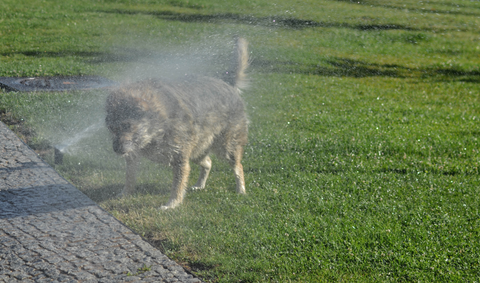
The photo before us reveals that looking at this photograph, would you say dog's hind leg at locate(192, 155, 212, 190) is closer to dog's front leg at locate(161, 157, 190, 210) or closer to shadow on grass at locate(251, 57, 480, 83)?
dog's front leg at locate(161, 157, 190, 210)

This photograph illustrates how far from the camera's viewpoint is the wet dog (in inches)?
194

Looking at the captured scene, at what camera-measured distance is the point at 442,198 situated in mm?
5922

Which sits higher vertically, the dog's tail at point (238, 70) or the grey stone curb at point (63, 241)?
the dog's tail at point (238, 70)

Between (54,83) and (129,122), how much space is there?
5.50m

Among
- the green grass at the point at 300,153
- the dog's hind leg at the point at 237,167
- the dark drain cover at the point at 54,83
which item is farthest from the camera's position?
the dark drain cover at the point at 54,83

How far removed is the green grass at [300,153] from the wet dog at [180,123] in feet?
1.23

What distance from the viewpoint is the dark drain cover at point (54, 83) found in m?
9.04

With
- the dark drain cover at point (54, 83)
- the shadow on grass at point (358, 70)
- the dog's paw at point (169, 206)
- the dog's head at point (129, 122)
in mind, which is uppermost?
the dog's head at point (129, 122)

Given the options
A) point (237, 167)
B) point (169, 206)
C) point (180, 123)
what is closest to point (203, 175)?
point (237, 167)

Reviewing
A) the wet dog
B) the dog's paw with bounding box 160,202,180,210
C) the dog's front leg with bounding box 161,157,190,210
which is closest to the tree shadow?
the wet dog

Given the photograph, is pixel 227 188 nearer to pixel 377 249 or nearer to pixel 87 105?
pixel 377 249

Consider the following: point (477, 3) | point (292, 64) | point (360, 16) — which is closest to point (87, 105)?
point (292, 64)

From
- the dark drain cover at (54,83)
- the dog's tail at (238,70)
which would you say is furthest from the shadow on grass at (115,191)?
the dark drain cover at (54,83)

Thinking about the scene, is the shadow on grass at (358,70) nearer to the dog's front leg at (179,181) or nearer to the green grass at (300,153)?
the green grass at (300,153)
